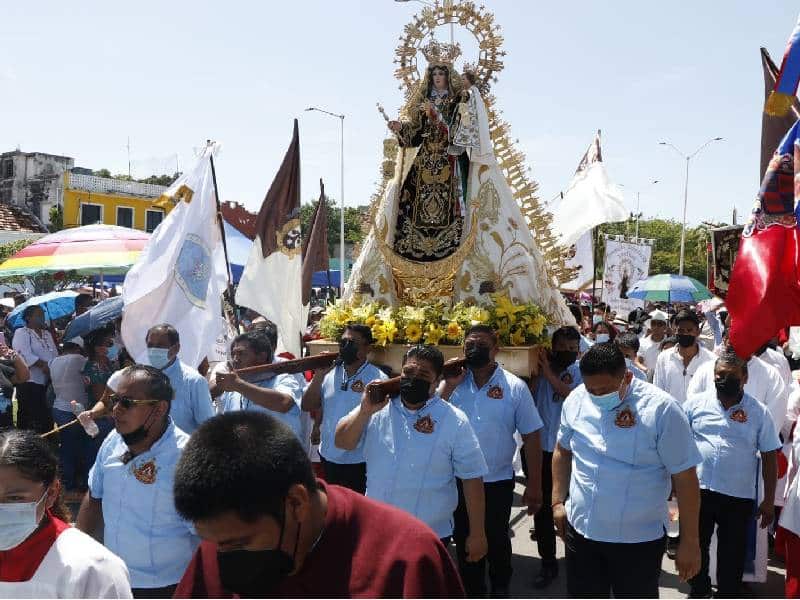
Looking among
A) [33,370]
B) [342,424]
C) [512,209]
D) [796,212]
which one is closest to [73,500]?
[33,370]

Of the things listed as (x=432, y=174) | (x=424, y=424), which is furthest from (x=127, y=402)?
(x=432, y=174)

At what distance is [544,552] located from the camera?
18.9 feet

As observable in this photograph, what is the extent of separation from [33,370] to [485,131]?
208 inches

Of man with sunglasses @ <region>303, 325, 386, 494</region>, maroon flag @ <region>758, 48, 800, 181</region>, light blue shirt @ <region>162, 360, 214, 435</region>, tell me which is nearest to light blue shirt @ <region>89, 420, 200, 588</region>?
light blue shirt @ <region>162, 360, 214, 435</region>

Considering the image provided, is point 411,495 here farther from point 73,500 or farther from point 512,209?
point 73,500

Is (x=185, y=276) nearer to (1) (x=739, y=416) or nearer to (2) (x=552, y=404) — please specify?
(2) (x=552, y=404)

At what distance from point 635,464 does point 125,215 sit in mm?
38634

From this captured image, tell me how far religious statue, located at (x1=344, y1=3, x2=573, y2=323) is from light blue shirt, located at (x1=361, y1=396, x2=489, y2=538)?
2.96 metres

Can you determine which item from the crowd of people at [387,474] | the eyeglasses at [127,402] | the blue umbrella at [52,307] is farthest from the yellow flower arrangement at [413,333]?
the blue umbrella at [52,307]

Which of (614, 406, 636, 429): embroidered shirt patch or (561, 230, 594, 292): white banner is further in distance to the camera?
(561, 230, 594, 292): white banner

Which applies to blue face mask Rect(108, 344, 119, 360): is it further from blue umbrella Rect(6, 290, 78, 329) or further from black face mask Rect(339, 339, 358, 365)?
black face mask Rect(339, 339, 358, 365)

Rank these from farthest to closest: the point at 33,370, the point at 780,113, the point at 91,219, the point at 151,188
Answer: the point at 151,188, the point at 91,219, the point at 33,370, the point at 780,113

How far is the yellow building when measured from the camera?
3688cm

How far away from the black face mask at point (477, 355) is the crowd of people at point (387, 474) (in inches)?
0.7
